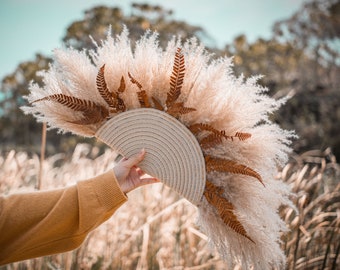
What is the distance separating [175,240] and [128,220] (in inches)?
17.9

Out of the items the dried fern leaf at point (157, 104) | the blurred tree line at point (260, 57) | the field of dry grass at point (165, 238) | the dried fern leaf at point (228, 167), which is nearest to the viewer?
the dried fern leaf at point (228, 167)

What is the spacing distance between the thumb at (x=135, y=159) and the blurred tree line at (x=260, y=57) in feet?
25.6

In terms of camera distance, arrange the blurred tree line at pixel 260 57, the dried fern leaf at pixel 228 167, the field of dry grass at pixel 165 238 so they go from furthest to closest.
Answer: the blurred tree line at pixel 260 57, the field of dry grass at pixel 165 238, the dried fern leaf at pixel 228 167

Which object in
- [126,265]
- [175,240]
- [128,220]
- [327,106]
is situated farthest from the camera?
[327,106]

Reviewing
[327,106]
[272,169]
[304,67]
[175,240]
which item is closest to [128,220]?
[175,240]

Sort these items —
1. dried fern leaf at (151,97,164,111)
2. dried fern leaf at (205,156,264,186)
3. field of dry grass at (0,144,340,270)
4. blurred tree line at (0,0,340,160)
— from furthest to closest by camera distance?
blurred tree line at (0,0,340,160), field of dry grass at (0,144,340,270), dried fern leaf at (151,97,164,111), dried fern leaf at (205,156,264,186)

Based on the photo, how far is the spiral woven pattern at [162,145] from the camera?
1.41m

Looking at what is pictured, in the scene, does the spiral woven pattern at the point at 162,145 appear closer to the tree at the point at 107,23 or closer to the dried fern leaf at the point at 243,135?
the dried fern leaf at the point at 243,135

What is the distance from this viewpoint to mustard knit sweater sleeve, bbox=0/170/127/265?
4.53 feet

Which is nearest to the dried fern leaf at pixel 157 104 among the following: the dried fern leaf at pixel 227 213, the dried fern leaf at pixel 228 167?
the dried fern leaf at pixel 228 167

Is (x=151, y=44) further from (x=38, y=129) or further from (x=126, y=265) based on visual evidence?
(x=38, y=129)

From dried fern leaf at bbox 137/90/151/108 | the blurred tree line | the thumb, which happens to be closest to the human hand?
the thumb

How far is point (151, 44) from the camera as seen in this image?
4.74 feet

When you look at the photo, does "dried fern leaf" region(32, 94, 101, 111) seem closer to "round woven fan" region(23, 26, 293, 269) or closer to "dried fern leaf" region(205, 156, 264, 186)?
"round woven fan" region(23, 26, 293, 269)
